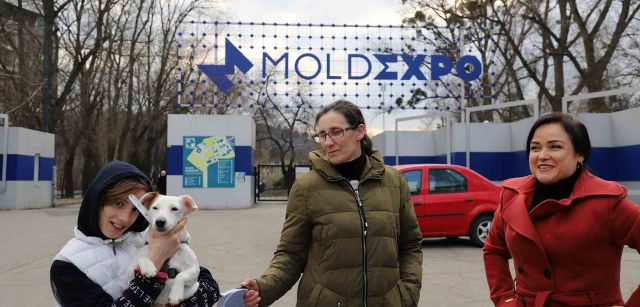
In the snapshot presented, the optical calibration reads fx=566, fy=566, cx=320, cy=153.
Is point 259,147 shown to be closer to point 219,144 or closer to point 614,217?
point 219,144

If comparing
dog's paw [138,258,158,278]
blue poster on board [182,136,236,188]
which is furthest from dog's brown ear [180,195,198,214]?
blue poster on board [182,136,236,188]

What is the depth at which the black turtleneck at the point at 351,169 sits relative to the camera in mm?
2713

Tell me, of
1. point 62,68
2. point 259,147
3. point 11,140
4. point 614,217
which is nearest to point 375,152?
point 614,217

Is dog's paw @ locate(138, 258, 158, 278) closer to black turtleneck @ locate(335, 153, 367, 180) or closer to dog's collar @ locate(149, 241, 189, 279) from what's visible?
dog's collar @ locate(149, 241, 189, 279)

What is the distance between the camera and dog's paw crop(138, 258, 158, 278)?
2010 mm

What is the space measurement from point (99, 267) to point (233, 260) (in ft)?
23.9

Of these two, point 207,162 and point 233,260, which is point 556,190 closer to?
point 233,260

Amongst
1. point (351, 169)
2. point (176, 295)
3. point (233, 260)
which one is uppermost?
point (351, 169)

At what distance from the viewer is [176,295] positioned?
2.09 meters

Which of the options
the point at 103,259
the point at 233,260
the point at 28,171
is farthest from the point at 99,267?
the point at 28,171

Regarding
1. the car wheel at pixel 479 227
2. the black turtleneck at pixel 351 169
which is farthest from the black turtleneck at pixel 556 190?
the car wheel at pixel 479 227

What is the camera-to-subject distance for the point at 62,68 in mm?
31641

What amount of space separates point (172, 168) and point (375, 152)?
19663 millimetres

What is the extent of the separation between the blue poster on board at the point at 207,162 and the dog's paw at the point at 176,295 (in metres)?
19.9
